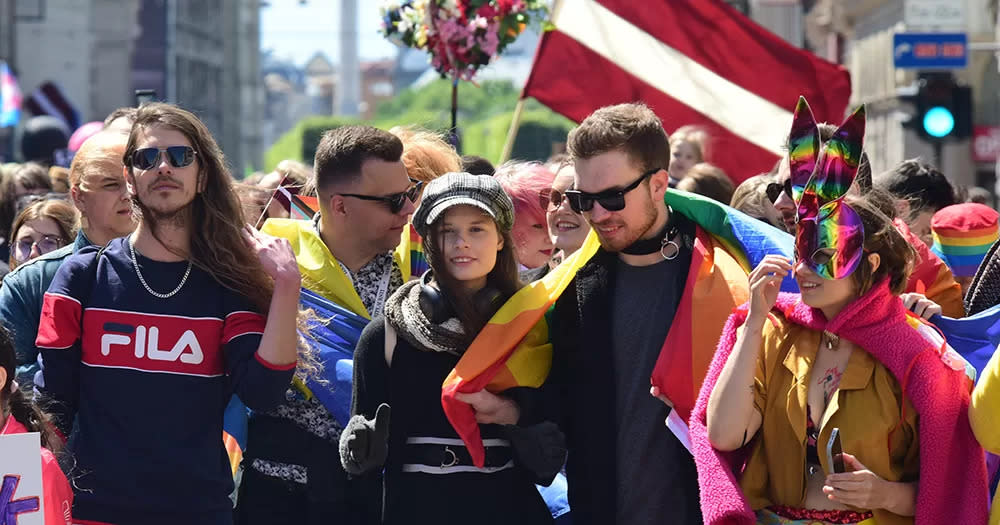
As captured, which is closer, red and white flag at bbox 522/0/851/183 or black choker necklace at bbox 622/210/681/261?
black choker necklace at bbox 622/210/681/261

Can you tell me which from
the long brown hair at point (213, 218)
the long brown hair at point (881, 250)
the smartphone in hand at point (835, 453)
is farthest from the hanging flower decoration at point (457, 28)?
the smartphone in hand at point (835, 453)

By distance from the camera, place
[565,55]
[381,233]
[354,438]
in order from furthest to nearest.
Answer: [565,55] < [381,233] < [354,438]

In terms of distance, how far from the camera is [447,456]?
171 inches

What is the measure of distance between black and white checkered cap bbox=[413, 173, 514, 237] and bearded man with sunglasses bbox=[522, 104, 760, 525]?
0.20 metres

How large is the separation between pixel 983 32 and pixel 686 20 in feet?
54.7

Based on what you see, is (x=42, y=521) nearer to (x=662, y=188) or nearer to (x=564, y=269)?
(x=564, y=269)

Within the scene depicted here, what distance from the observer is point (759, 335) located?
394cm

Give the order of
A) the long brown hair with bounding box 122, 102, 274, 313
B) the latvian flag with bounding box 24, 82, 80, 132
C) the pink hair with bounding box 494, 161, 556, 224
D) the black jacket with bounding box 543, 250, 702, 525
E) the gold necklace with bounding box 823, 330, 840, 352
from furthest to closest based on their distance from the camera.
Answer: the latvian flag with bounding box 24, 82, 80, 132 → the pink hair with bounding box 494, 161, 556, 224 → the long brown hair with bounding box 122, 102, 274, 313 → the black jacket with bounding box 543, 250, 702, 525 → the gold necklace with bounding box 823, 330, 840, 352

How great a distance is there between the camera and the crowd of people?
12.9ft

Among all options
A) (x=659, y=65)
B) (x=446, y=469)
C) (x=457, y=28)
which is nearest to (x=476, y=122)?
(x=659, y=65)

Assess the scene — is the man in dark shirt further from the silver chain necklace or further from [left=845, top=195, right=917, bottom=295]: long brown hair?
the silver chain necklace

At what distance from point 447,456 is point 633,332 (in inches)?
24.6

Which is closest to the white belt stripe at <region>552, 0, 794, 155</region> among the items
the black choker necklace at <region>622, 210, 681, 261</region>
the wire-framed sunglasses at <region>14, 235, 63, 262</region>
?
the wire-framed sunglasses at <region>14, 235, 63, 262</region>

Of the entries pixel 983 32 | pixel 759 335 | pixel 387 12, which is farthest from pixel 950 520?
pixel 983 32
